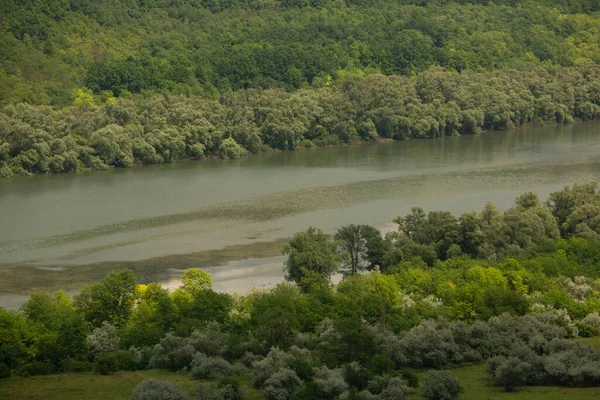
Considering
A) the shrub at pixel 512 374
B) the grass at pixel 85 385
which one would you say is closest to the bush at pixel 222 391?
the grass at pixel 85 385

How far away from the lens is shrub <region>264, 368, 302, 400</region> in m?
34.5

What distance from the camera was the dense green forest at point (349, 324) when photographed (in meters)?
35.5

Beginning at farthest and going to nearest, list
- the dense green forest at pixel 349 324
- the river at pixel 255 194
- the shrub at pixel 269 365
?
the river at pixel 255 194 → the shrub at pixel 269 365 → the dense green forest at pixel 349 324

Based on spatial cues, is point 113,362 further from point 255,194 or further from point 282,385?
point 255,194

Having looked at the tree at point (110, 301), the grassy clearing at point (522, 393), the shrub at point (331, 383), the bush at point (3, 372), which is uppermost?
the tree at point (110, 301)

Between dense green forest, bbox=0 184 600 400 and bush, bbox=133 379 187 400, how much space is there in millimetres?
55

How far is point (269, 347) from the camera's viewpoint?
126 feet

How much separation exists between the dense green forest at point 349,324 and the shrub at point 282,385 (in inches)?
1.6

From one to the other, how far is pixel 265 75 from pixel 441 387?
66038mm

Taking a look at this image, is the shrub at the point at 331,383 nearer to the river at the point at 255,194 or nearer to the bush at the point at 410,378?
the bush at the point at 410,378

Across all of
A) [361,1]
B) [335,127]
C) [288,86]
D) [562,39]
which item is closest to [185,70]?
[288,86]

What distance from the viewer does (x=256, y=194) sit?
6850 cm

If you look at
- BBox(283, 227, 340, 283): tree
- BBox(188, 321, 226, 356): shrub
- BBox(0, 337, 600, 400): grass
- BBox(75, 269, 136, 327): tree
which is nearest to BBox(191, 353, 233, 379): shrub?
BBox(0, 337, 600, 400): grass

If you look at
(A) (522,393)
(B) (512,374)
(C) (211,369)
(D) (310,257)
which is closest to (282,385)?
(C) (211,369)
